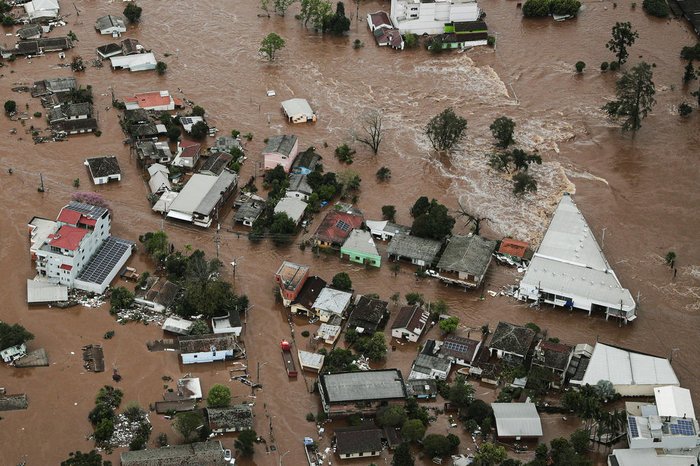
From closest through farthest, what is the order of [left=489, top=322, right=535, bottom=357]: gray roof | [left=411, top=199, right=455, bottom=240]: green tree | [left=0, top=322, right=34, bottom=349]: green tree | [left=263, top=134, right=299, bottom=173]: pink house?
[left=0, top=322, right=34, bottom=349]: green tree
[left=489, top=322, right=535, bottom=357]: gray roof
[left=411, top=199, right=455, bottom=240]: green tree
[left=263, top=134, right=299, bottom=173]: pink house

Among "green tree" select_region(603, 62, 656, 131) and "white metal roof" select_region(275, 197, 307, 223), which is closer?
"white metal roof" select_region(275, 197, 307, 223)

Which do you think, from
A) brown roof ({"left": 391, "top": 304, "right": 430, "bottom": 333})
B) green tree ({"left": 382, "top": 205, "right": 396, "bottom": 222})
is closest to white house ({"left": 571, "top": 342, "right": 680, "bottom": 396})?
brown roof ({"left": 391, "top": 304, "right": 430, "bottom": 333})

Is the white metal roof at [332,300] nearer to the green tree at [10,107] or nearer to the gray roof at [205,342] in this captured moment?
the gray roof at [205,342]

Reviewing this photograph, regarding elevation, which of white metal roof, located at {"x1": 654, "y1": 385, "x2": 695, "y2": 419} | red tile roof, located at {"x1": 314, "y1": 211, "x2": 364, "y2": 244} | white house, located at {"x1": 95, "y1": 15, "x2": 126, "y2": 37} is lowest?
white metal roof, located at {"x1": 654, "y1": 385, "x2": 695, "y2": 419}

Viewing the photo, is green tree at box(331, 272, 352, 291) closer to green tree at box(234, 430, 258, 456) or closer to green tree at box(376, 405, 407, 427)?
green tree at box(376, 405, 407, 427)

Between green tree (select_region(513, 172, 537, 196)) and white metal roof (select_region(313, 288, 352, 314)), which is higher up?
green tree (select_region(513, 172, 537, 196))

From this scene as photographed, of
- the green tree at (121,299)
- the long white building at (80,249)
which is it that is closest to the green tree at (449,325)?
the green tree at (121,299)

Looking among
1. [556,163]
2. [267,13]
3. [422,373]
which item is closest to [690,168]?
[556,163]

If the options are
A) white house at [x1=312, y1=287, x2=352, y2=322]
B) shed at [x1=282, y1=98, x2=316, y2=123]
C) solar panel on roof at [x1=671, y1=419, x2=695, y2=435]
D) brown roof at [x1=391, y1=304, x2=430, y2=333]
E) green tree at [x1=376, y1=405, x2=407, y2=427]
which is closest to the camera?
solar panel on roof at [x1=671, y1=419, x2=695, y2=435]
